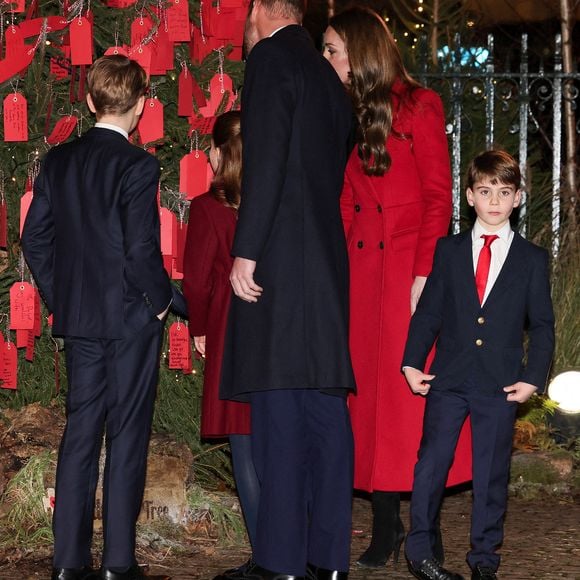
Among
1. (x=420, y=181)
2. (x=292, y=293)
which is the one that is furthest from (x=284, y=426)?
(x=420, y=181)

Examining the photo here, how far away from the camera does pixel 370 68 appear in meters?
4.25

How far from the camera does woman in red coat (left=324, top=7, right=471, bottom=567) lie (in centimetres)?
428

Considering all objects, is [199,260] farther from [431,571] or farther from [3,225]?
[431,571]

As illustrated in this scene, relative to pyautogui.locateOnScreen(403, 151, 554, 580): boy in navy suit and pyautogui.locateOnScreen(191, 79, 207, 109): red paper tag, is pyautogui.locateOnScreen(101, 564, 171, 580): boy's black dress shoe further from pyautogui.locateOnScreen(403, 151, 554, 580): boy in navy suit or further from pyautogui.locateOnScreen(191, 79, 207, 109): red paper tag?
pyautogui.locateOnScreen(191, 79, 207, 109): red paper tag

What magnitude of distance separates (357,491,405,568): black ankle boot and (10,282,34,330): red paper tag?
5.38ft

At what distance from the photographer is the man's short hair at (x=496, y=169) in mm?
4258

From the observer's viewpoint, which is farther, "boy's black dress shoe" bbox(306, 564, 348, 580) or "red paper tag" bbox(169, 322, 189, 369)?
"red paper tag" bbox(169, 322, 189, 369)

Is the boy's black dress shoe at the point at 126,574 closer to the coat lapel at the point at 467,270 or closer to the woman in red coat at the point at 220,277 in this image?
the woman in red coat at the point at 220,277

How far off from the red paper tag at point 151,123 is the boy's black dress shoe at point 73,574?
6.04 ft

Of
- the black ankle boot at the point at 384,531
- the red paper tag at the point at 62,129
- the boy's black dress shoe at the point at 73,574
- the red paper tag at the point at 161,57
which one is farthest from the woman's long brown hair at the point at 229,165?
the boy's black dress shoe at the point at 73,574

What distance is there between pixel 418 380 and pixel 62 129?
1917mm

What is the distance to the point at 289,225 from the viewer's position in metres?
3.88

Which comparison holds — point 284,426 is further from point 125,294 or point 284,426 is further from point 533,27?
point 533,27

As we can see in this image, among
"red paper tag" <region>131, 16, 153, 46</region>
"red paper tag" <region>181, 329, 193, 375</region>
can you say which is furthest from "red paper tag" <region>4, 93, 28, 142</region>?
"red paper tag" <region>181, 329, 193, 375</region>
